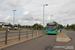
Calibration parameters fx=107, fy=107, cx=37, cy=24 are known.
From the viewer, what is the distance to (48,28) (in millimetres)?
29172

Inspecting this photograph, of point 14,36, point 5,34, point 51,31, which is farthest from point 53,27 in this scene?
point 5,34

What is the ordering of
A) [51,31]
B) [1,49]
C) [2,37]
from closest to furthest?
[1,49], [2,37], [51,31]

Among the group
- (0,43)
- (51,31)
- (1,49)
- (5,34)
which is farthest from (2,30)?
(51,31)

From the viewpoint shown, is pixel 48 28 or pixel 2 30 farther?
pixel 48 28

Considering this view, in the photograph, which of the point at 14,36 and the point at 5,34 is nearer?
the point at 5,34

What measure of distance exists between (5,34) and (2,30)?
479mm

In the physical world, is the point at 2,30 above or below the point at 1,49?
above

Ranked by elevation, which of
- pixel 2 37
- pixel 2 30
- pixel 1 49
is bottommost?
pixel 1 49

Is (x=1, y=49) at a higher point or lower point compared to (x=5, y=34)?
lower

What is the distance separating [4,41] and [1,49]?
193 cm

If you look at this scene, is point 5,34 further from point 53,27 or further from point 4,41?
point 53,27

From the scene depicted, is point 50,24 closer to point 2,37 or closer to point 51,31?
point 51,31

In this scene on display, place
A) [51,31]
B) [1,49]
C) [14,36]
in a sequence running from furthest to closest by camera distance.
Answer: [51,31] → [14,36] → [1,49]

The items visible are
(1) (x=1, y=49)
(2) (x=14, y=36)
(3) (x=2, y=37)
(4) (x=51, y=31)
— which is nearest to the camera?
(1) (x=1, y=49)
